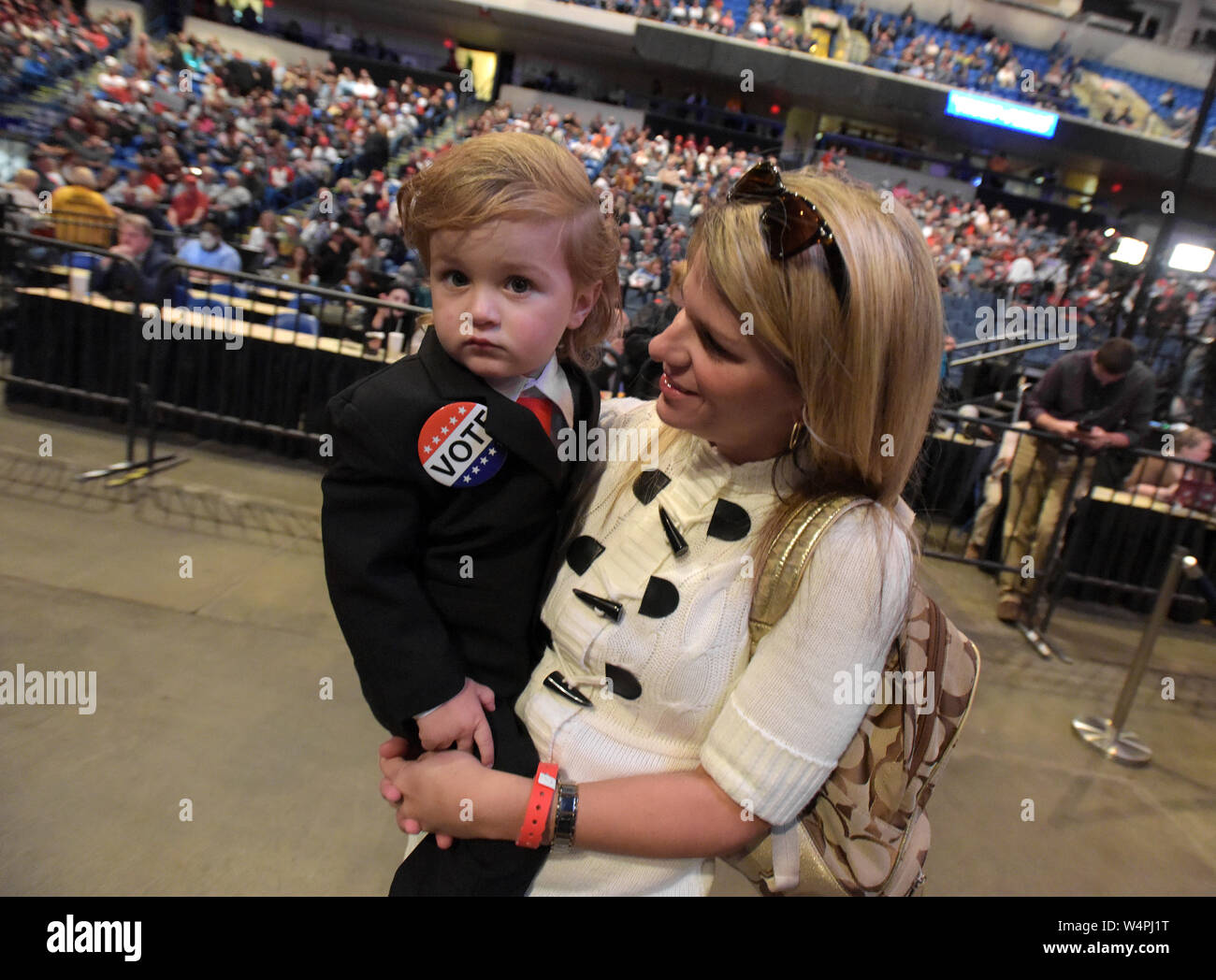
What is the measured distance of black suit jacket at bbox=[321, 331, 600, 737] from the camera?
1022 mm

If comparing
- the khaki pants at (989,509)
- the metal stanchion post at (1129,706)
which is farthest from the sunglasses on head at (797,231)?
the khaki pants at (989,509)

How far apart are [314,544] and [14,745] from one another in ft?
6.50

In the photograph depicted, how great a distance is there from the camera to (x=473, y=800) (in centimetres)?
99

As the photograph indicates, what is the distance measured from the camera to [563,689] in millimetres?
1058

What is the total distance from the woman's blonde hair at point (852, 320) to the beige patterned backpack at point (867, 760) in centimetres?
6

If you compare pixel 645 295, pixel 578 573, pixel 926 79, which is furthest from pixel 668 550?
pixel 926 79

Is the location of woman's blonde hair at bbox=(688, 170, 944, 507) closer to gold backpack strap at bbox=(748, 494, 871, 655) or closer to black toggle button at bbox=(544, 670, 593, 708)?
gold backpack strap at bbox=(748, 494, 871, 655)

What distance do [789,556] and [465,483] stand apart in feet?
1.45

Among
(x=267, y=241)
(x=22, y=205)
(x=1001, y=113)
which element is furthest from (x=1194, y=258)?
(x=22, y=205)

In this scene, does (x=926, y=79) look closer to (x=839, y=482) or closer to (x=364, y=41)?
(x=364, y=41)

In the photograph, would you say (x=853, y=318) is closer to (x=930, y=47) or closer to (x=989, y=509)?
(x=989, y=509)

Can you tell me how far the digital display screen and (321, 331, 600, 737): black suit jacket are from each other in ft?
87.2

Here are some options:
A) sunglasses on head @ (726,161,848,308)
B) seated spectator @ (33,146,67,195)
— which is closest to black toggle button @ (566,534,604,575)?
sunglasses on head @ (726,161,848,308)

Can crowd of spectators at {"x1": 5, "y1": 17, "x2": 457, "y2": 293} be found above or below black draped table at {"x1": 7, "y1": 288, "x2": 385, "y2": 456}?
above
